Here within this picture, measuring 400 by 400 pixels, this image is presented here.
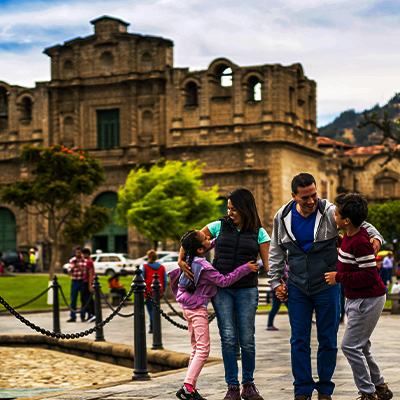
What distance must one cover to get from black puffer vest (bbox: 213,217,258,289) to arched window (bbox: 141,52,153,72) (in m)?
51.9

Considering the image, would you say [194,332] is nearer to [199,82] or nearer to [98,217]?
[98,217]

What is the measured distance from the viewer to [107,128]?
198 feet

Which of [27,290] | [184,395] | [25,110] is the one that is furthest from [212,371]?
[25,110]

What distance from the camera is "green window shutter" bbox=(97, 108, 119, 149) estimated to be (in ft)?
197

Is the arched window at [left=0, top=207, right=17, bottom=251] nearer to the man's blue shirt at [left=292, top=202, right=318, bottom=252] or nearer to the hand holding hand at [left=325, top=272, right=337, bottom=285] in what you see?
the man's blue shirt at [left=292, top=202, right=318, bottom=252]

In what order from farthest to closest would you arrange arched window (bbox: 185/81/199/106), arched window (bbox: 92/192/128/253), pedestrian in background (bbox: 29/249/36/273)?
arched window (bbox: 92/192/128/253) → arched window (bbox: 185/81/199/106) → pedestrian in background (bbox: 29/249/36/273)

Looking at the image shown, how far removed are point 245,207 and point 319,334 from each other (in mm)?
1283

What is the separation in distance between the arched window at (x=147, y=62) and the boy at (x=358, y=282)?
52.7 meters

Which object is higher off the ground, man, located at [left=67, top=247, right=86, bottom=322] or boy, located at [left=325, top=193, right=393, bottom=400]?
boy, located at [left=325, top=193, right=393, bottom=400]

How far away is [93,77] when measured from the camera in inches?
2359

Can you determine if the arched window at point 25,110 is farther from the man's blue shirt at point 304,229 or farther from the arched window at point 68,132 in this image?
the man's blue shirt at point 304,229

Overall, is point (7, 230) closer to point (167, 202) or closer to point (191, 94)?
point (191, 94)

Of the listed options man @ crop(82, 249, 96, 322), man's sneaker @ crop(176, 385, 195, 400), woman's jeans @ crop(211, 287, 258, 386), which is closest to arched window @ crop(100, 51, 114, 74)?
man @ crop(82, 249, 96, 322)

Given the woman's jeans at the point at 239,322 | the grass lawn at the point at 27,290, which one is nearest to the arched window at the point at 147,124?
the grass lawn at the point at 27,290
